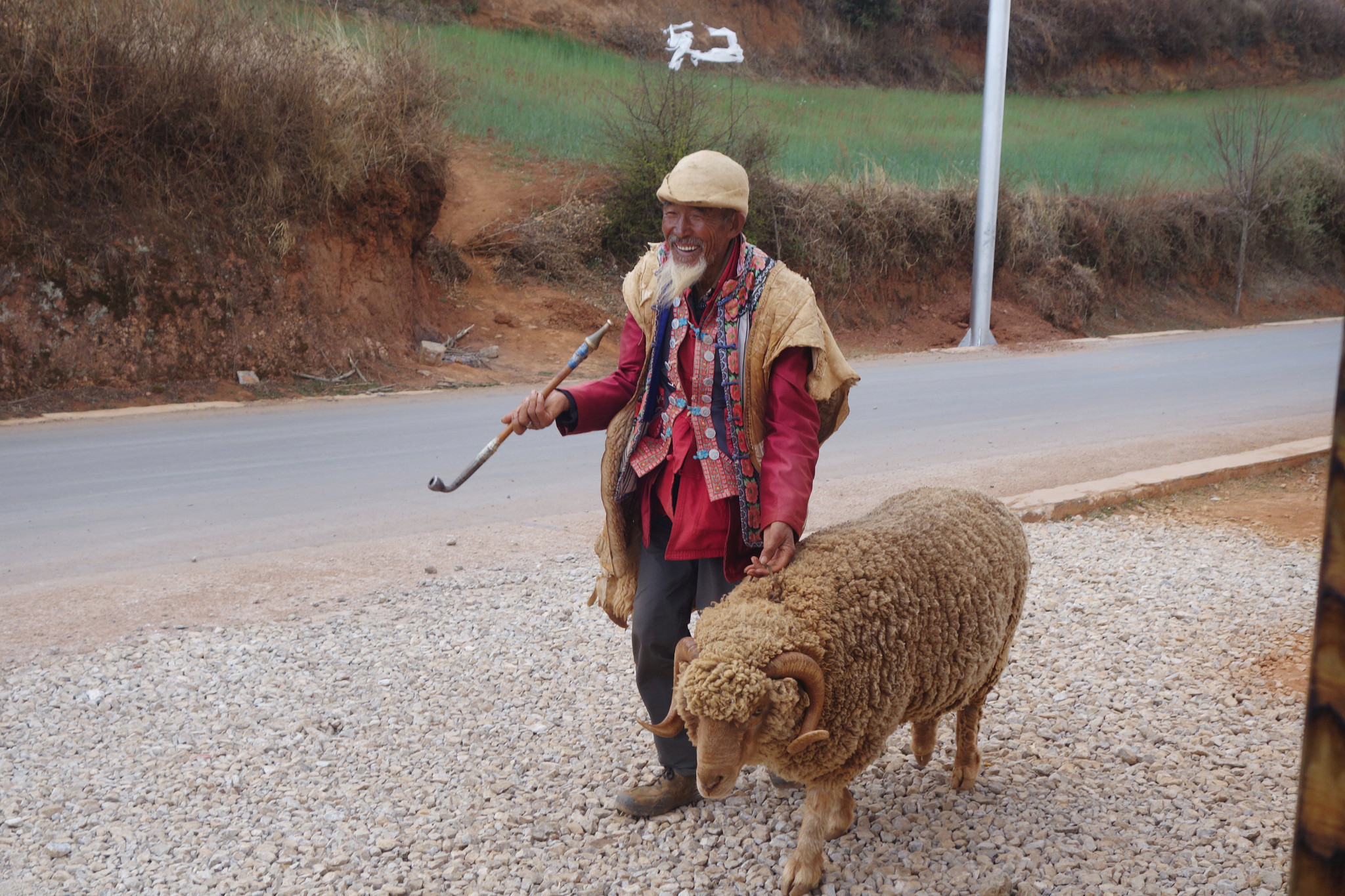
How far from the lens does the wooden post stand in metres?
1.07

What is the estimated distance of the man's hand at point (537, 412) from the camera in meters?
3.22

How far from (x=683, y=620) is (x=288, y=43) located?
15.2 meters

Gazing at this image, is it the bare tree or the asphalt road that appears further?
the bare tree

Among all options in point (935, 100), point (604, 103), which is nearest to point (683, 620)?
point (604, 103)

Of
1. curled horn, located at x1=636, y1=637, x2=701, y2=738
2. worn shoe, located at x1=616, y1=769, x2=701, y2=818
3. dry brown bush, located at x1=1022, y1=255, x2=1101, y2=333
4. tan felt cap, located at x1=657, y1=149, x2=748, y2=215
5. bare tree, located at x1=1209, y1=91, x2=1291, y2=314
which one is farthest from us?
bare tree, located at x1=1209, y1=91, x2=1291, y2=314

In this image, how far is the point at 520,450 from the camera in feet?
32.8

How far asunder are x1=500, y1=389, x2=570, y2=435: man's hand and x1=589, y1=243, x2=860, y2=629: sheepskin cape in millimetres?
216

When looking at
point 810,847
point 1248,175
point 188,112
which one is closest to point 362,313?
point 188,112

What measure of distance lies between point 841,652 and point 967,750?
1.15 metres

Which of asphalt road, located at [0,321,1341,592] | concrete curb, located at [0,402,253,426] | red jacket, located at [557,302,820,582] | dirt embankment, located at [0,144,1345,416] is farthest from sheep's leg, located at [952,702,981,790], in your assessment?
dirt embankment, located at [0,144,1345,416]

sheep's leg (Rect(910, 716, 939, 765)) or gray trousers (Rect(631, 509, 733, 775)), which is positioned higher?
gray trousers (Rect(631, 509, 733, 775))

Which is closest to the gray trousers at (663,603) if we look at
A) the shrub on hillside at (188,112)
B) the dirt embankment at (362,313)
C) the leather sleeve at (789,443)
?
the leather sleeve at (789,443)

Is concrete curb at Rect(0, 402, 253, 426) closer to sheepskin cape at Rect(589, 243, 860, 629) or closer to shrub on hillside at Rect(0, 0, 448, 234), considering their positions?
shrub on hillside at Rect(0, 0, 448, 234)

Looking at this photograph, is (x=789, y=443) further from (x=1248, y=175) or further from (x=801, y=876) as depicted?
(x=1248, y=175)
